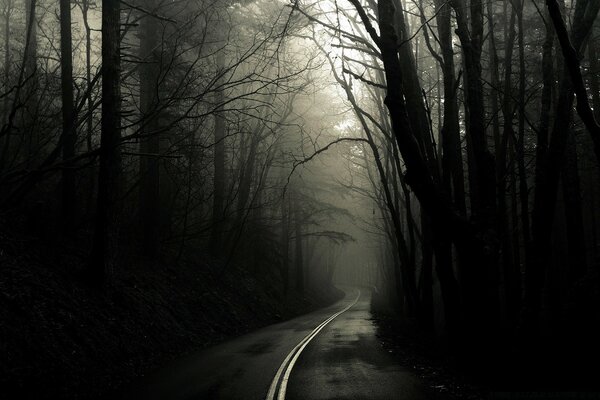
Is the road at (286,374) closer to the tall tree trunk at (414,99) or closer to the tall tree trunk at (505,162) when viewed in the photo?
the tall tree trunk at (505,162)

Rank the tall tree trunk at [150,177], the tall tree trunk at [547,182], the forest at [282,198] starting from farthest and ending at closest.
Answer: the tall tree trunk at [150,177] < the tall tree trunk at [547,182] < the forest at [282,198]

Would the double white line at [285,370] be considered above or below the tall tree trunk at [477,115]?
below

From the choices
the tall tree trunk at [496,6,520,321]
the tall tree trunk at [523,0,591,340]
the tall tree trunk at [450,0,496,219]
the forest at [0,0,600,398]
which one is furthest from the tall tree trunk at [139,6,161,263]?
the tall tree trunk at [523,0,591,340]

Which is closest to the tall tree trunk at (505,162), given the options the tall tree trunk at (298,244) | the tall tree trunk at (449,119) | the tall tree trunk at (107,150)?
the tall tree trunk at (449,119)

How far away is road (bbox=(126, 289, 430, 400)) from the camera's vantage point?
778cm

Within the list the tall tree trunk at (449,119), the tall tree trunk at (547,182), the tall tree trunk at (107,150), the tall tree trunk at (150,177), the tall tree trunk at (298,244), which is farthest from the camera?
the tall tree trunk at (298,244)

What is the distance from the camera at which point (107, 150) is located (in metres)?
11.2

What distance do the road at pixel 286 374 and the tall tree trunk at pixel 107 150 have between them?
9.50 feet

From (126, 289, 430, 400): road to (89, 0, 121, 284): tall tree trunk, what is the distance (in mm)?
2895

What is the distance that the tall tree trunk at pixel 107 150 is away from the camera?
11180mm

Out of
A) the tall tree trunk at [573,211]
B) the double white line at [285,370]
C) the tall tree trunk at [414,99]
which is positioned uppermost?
the tall tree trunk at [414,99]

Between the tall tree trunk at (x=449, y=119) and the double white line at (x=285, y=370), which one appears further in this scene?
the tall tree trunk at (x=449, y=119)

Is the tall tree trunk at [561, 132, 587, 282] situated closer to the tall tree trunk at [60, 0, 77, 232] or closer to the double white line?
the double white line

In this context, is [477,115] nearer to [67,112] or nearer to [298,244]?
[67,112]
